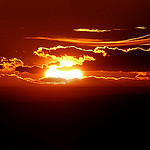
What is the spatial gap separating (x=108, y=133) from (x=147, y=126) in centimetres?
489

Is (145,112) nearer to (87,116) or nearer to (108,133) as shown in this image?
(87,116)

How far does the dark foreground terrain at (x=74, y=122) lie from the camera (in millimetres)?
39594

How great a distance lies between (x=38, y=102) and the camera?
7144 cm

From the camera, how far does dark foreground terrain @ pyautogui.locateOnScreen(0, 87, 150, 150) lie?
3959cm

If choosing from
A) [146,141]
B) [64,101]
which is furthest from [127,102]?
[146,141]

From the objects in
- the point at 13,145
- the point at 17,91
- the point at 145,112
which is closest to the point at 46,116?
the point at 145,112

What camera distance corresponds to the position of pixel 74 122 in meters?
52.6

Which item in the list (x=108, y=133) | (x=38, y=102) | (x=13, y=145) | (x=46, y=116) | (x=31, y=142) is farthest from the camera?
(x=38, y=102)

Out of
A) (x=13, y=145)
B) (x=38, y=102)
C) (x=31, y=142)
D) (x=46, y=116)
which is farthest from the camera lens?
(x=38, y=102)

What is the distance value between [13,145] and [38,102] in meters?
34.7

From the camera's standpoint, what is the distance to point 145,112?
58.0 metres

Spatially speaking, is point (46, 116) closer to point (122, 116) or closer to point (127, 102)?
point (122, 116)

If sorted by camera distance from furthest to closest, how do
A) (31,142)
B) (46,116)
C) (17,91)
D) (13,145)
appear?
1. (17,91)
2. (46,116)
3. (31,142)
4. (13,145)

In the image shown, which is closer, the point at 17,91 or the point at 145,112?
the point at 145,112
